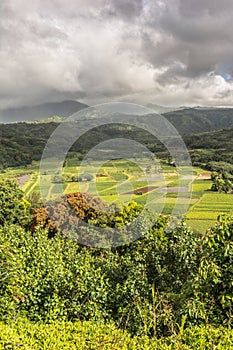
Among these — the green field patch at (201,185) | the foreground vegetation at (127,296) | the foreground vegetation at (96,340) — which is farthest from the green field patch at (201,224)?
the foreground vegetation at (96,340)

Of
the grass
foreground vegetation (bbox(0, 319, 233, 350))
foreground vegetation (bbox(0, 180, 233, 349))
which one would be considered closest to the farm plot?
the grass

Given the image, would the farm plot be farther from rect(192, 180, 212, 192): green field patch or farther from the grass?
rect(192, 180, 212, 192): green field patch

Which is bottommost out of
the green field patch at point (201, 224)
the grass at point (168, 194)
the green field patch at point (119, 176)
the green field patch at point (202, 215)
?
the green field patch at point (201, 224)

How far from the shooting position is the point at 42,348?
244 inches

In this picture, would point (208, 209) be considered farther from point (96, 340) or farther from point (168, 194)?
point (96, 340)

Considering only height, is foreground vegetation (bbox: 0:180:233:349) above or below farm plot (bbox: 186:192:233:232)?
above

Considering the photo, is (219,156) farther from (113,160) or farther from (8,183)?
(8,183)

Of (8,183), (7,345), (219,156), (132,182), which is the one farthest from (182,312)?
(219,156)

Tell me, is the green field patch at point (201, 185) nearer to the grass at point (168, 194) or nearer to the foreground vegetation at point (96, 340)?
the grass at point (168, 194)

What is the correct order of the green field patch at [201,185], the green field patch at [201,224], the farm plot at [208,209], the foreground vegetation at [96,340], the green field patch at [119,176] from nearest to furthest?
the foreground vegetation at [96,340] → the green field patch at [201,224] → the farm plot at [208,209] → the green field patch at [201,185] → the green field patch at [119,176]

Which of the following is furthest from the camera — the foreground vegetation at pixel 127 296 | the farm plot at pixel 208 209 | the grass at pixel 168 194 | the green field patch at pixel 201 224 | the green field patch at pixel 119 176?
the green field patch at pixel 119 176

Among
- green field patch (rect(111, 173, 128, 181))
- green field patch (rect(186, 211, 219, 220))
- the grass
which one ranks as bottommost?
green field patch (rect(186, 211, 219, 220))

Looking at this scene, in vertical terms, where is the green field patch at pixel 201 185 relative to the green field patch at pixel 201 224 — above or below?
above

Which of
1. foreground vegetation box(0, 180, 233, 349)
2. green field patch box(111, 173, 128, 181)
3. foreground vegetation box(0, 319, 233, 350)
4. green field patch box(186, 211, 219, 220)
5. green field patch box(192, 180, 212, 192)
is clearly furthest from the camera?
green field patch box(111, 173, 128, 181)
